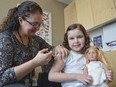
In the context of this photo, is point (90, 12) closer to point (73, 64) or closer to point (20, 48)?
point (73, 64)

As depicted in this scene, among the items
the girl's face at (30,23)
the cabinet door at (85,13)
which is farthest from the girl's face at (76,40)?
the cabinet door at (85,13)

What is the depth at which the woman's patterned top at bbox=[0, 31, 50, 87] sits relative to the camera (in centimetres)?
82

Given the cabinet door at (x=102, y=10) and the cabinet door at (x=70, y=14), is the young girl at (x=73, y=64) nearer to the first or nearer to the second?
the cabinet door at (x=102, y=10)

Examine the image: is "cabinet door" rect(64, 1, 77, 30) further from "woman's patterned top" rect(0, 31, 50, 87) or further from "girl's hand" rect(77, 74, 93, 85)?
"girl's hand" rect(77, 74, 93, 85)

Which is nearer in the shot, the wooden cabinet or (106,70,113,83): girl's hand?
(106,70,113,83): girl's hand

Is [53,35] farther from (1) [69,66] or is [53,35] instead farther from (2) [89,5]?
(1) [69,66]

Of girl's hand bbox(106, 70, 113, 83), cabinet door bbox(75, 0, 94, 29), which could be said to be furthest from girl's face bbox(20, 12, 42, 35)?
cabinet door bbox(75, 0, 94, 29)

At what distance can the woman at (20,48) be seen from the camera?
831mm

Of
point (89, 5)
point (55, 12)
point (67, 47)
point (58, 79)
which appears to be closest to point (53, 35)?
point (55, 12)

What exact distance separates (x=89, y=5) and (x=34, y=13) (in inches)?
51.6

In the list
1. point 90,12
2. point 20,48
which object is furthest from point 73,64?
point 90,12

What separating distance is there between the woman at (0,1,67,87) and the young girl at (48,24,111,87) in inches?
2.9

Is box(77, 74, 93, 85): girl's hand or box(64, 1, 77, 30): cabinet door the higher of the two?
box(64, 1, 77, 30): cabinet door

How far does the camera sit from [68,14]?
8.71ft
